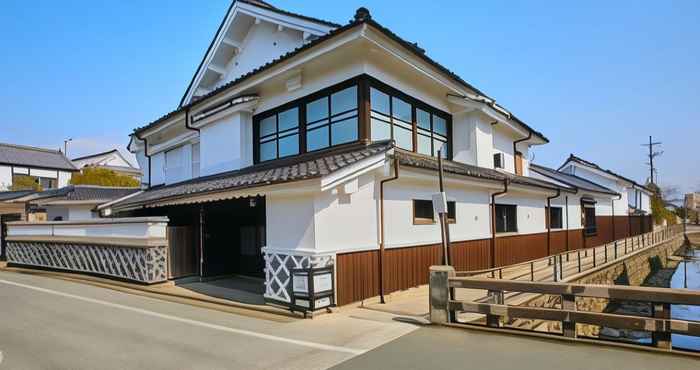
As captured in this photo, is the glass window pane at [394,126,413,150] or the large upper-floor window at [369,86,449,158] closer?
the large upper-floor window at [369,86,449,158]

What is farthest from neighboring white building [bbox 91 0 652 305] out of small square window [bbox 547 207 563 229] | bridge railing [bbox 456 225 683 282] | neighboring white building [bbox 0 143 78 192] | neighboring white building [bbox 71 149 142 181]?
neighboring white building [bbox 71 149 142 181]

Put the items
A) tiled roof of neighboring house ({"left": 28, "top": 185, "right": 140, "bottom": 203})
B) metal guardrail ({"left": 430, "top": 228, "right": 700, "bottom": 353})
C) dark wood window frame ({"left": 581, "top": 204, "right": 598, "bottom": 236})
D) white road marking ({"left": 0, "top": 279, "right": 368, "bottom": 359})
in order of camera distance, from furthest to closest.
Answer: dark wood window frame ({"left": 581, "top": 204, "right": 598, "bottom": 236}), tiled roof of neighboring house ({"left": 28, "top": 185, "right": 140, "bottom": 203}), white road marking ({"left": 0, "top": 279, "right": 368, "bottom": 359}), metal guardrail ({"left": 430, "top": 228, "right": 700, "bottom": 353})

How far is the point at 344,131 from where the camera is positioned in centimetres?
991

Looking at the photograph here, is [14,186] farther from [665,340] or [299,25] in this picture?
[665,340]

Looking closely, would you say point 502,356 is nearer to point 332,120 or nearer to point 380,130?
point 380,130

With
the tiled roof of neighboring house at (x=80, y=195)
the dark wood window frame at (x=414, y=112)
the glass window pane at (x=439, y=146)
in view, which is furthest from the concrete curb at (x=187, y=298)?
the glass window pane at (x=439, y=146)

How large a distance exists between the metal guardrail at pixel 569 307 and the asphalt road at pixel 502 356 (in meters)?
0.30

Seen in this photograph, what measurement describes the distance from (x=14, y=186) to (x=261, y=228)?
102 ft

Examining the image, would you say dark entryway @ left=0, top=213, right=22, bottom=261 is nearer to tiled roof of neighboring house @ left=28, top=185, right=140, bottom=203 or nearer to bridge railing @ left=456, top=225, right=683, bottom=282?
tiled roof of neighboring house @ left=28, top=185, right=140, bottom=203

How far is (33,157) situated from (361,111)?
131ft

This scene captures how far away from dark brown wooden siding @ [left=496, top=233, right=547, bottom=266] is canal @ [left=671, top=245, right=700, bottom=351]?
4.42 metres

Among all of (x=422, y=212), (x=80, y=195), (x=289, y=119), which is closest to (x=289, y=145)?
(x=289, y=119)

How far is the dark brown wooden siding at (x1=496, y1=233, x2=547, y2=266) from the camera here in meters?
12.8

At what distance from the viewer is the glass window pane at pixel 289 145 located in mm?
11099
